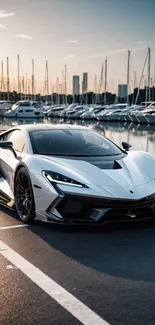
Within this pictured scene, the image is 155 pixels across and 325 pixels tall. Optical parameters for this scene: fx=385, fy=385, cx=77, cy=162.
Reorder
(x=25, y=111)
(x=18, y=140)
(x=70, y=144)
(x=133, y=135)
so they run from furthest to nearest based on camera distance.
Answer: (x=25, y=111) < (x=133, y=135) < (x=18, y=140) < (x=70, y=144)

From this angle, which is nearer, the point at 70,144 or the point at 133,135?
the point at 70,144

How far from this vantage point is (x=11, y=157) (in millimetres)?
5719

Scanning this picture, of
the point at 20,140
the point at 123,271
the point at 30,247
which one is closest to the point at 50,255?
the point at 30,247

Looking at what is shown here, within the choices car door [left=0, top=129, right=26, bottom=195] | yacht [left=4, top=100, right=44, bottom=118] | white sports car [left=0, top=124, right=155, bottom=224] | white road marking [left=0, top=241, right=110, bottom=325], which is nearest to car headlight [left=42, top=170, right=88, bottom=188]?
white sports car [left=0, top=124, right=155, bottom=224]

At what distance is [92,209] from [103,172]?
22.9 inches

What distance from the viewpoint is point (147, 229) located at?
4727mm

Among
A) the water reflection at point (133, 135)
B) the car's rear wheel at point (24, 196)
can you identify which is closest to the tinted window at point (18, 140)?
the car's rear wheel at point (24, 196)

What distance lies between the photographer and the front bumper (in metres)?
4.39

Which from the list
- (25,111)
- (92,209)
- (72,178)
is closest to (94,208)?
(92,209)

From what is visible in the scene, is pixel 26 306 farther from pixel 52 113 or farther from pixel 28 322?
pixel 52 113

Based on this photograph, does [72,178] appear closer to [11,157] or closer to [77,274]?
[77,274]

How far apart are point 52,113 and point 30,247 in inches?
2029

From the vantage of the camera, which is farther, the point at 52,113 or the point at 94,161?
the point at 52,113

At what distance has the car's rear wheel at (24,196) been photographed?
4870 millimetres
